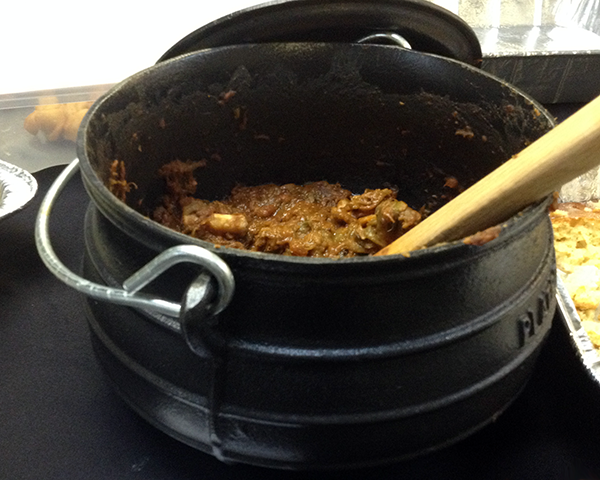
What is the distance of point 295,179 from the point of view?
1.50 meters

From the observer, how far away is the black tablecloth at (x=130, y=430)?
0.94 m

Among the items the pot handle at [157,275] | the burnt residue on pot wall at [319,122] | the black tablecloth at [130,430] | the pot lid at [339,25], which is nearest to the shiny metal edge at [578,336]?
the black tablecloth at [130,430]

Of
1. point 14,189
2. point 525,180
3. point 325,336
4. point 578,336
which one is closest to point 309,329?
point 325,336

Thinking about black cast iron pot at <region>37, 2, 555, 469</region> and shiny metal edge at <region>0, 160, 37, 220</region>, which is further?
shiny metal edge at <region>0, 160, 37, 220</region>

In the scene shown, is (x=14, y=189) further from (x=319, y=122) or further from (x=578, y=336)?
(x=578, y=336)

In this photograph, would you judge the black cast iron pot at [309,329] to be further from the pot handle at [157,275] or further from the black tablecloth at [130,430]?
the black tablecloth at [130,430]

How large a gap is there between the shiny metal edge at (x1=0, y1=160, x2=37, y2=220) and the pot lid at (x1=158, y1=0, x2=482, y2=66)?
1.85 feet

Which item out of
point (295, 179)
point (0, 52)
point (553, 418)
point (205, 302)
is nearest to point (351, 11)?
point (295, 179)

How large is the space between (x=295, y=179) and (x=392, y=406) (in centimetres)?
86

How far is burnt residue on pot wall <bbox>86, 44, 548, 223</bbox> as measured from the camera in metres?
1.14

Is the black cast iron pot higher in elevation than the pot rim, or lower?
lower

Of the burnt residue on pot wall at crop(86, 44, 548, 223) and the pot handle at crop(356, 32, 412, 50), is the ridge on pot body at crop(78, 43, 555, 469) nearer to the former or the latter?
the burnt residue on pot wall at crop(86, 44, 548, 223)

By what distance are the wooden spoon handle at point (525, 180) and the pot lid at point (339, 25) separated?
1.65 ft

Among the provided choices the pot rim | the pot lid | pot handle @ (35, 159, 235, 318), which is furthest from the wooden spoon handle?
the pot lid
